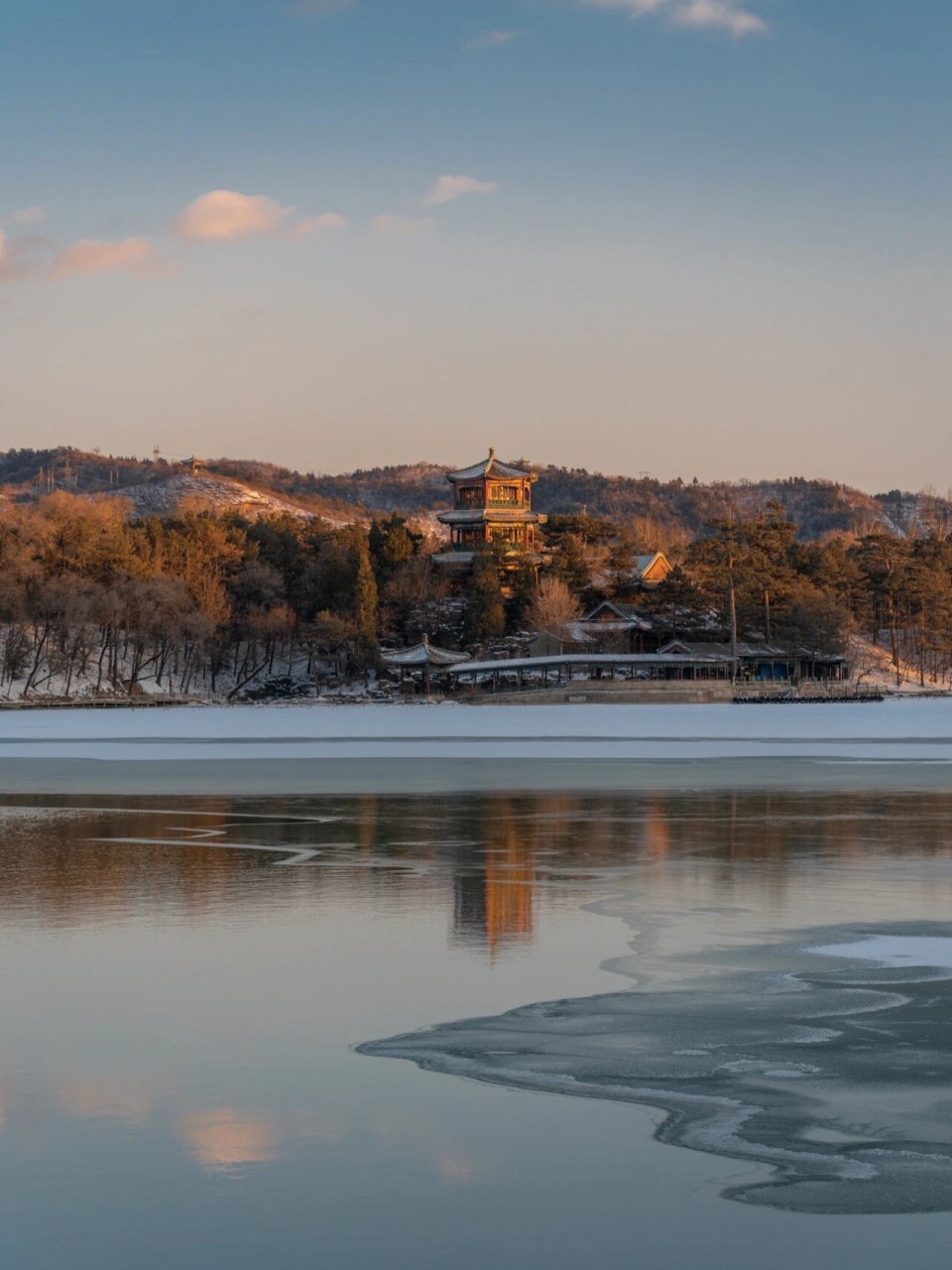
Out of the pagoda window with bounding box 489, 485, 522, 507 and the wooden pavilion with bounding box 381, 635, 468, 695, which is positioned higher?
the pagoda window with bounding box 489, 485, 522, 507

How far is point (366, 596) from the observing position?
91500 millimetres

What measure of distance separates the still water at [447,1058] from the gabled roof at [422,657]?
7234 cm

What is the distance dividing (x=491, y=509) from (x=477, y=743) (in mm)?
60029

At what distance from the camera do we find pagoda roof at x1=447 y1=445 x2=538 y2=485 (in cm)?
10262

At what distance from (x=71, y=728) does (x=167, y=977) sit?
4944 centimetres

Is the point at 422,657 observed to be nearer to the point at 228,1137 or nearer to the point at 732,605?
the point at 732,605

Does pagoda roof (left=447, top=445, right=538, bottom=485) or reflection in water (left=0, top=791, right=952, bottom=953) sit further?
pagoda roof (left=447, top=445, right=538, bottom=485)

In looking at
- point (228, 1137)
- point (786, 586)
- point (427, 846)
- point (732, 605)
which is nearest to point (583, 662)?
point (732, 605)

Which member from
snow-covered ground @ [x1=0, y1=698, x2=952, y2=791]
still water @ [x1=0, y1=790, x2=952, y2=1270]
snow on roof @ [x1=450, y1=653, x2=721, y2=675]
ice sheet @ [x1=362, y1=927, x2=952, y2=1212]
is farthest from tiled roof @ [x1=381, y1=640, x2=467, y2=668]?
ice sheet @ [x1=362, y1=927, x2=952, y2=1212]

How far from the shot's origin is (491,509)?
334ft

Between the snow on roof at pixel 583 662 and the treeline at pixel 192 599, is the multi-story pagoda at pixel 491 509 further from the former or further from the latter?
the snow on roof at pixel 583 662

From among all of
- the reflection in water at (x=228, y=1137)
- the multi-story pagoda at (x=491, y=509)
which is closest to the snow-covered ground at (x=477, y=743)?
the reflection in water at (x=228, y=1137)

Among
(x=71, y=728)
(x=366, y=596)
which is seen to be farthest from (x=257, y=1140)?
(x=366, y=596)

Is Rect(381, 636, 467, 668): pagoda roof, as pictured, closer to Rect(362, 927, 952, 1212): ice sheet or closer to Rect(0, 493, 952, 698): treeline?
Rect(0, 493, 952, 698): treeline
